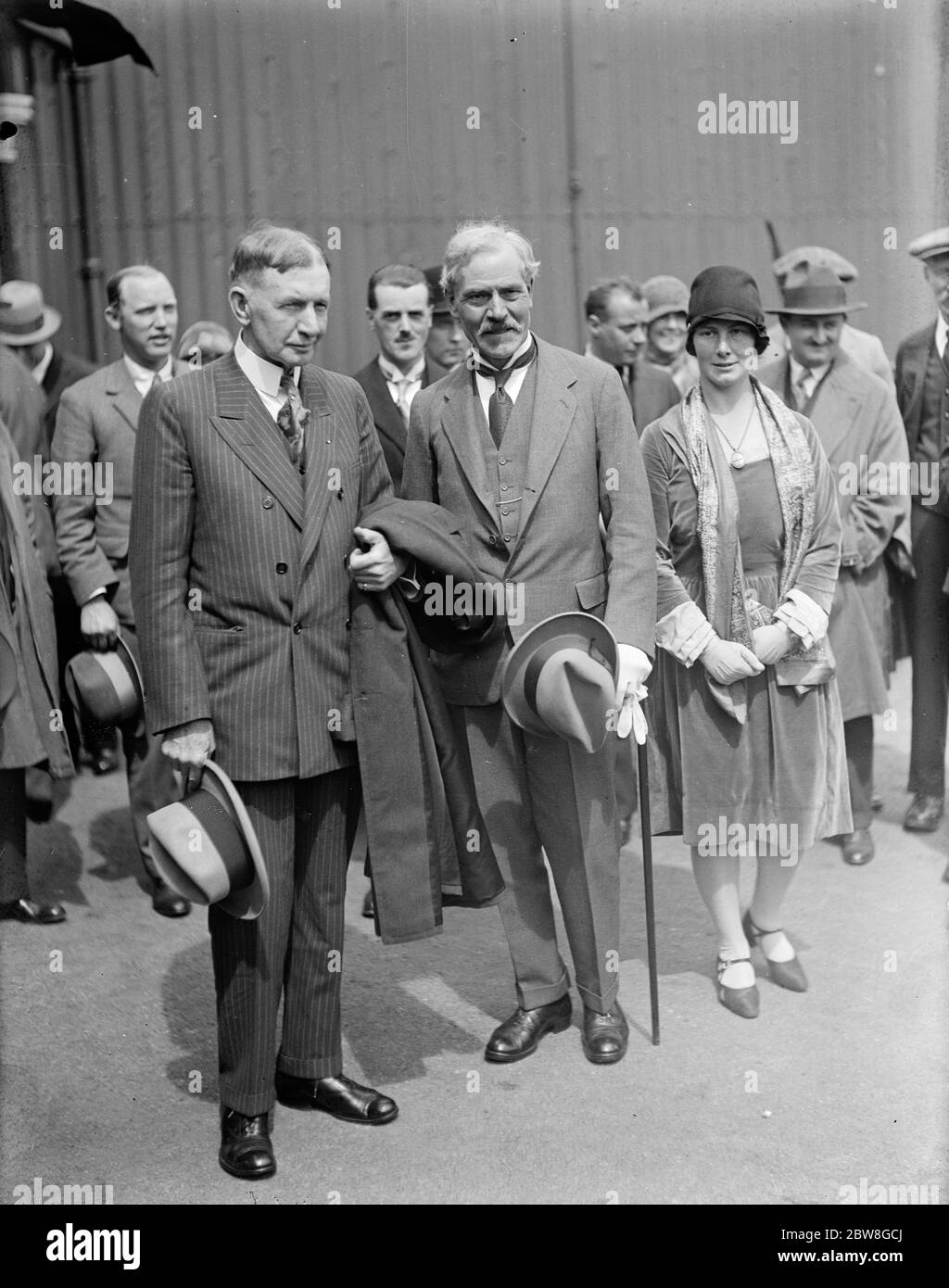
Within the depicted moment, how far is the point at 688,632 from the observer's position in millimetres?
4039

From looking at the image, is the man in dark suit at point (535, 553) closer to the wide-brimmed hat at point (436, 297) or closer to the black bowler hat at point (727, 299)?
the black bowler hat at point (727, 299)

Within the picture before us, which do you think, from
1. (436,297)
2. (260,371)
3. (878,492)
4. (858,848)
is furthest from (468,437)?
(858,848)

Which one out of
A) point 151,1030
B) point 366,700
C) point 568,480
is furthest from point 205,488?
point 151,1030

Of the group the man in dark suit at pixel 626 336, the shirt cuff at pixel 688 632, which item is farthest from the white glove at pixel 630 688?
the man in dark suit at pixel 626 336

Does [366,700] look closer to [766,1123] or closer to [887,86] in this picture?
[766,1123]

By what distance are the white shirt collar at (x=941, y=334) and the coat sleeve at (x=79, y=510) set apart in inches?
127

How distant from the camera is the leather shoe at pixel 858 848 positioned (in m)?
5.26

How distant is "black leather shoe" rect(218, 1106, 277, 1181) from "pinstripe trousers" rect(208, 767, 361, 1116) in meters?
0.03

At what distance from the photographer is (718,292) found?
3951 mm

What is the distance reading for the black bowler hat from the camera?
12.9ft

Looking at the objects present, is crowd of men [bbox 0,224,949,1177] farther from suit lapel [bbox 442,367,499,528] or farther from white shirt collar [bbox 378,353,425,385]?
white shirt collar [bbox 378,353,425,385]

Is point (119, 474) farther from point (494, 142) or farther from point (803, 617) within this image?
point (803, 617)

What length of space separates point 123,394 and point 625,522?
2.23 meters
